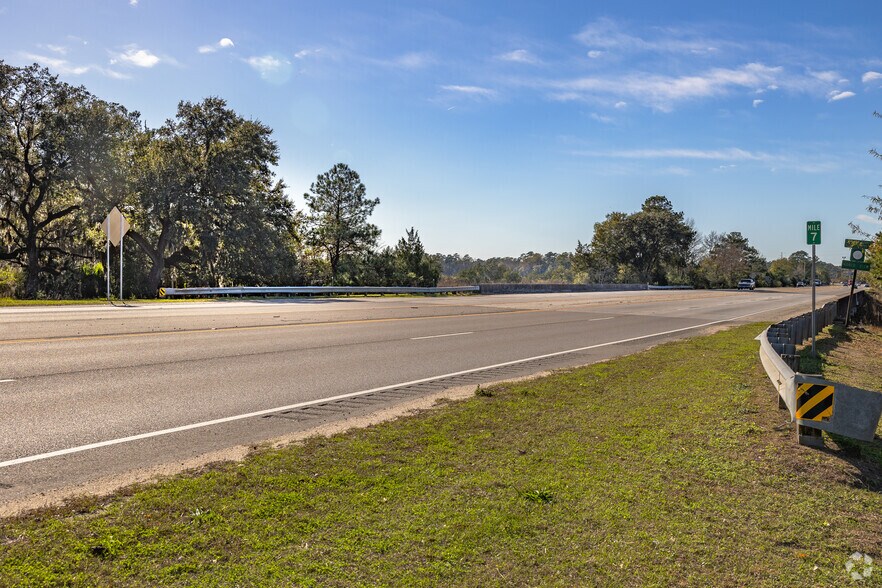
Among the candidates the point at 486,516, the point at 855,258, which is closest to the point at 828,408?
the point at 486,516

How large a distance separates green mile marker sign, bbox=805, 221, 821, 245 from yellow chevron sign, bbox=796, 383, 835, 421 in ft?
27.3

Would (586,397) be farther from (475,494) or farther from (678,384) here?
(475,494)

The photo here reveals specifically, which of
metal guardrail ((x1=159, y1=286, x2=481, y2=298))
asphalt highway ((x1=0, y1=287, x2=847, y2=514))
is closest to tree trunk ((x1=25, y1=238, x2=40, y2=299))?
metal guardrail ((x1=159, y1=286, x2=481, y2=298))

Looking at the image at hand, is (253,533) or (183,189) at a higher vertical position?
(183,189)

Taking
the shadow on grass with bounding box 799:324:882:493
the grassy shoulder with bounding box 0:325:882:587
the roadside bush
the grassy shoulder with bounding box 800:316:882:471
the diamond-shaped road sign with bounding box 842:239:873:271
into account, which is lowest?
the grassy shoulder with bounding box 800:316:882:471

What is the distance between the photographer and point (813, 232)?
12.9 meters

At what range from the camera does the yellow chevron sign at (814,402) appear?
18.7 ft

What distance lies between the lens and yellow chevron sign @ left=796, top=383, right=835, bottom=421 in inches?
224

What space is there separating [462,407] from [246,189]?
127ft

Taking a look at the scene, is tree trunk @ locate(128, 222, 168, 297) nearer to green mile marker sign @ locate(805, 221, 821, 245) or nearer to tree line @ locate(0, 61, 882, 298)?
tree line @ locate(0, 61, 882, 298)

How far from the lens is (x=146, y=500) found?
13.4 feet

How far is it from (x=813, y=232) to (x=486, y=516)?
12.4m

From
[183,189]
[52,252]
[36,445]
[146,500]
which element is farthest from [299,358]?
[52,252]

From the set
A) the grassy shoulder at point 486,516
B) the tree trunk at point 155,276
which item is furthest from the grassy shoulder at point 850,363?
the tree trunk at point 155,276
